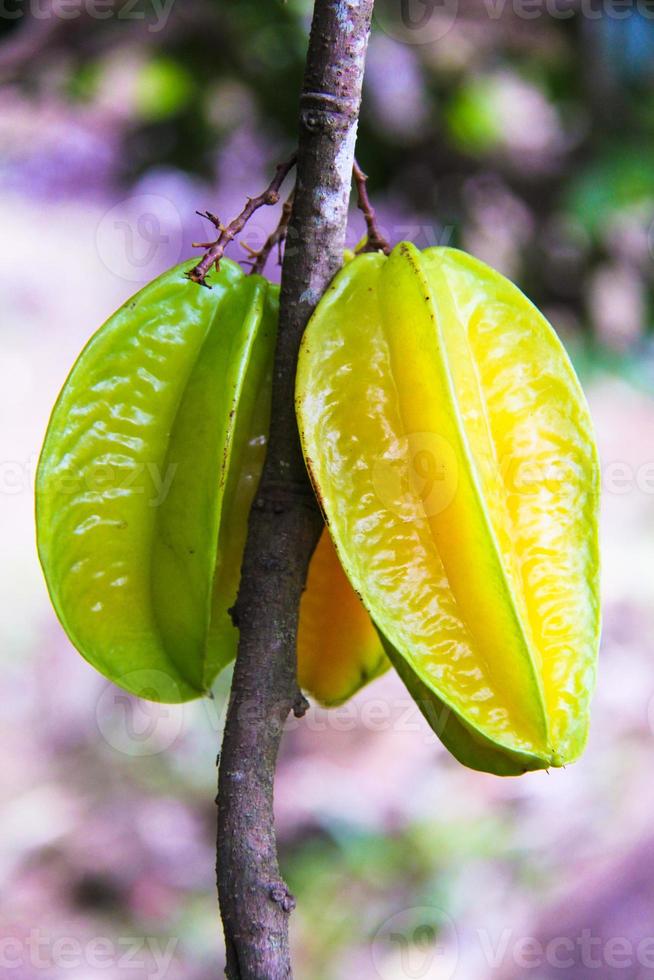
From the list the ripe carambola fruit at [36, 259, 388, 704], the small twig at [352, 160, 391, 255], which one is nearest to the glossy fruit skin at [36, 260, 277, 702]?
the ripe carambola fruit at [36, 259, 388, 704]

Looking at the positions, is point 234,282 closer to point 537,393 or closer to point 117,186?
point 537,393

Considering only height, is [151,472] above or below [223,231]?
below

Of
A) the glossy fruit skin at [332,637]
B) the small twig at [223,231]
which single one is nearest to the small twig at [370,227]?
the small twig at [223,231]

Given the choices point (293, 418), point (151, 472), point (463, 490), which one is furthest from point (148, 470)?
point (463, 490)

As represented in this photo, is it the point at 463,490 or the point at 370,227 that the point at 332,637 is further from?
the point at 370,227

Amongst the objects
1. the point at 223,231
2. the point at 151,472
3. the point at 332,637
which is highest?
the point at 223,231

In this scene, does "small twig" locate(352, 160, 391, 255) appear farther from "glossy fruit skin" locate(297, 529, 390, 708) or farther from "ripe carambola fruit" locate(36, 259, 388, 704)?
"glossy fruit skin" locate(297, 529, 390, 708)
